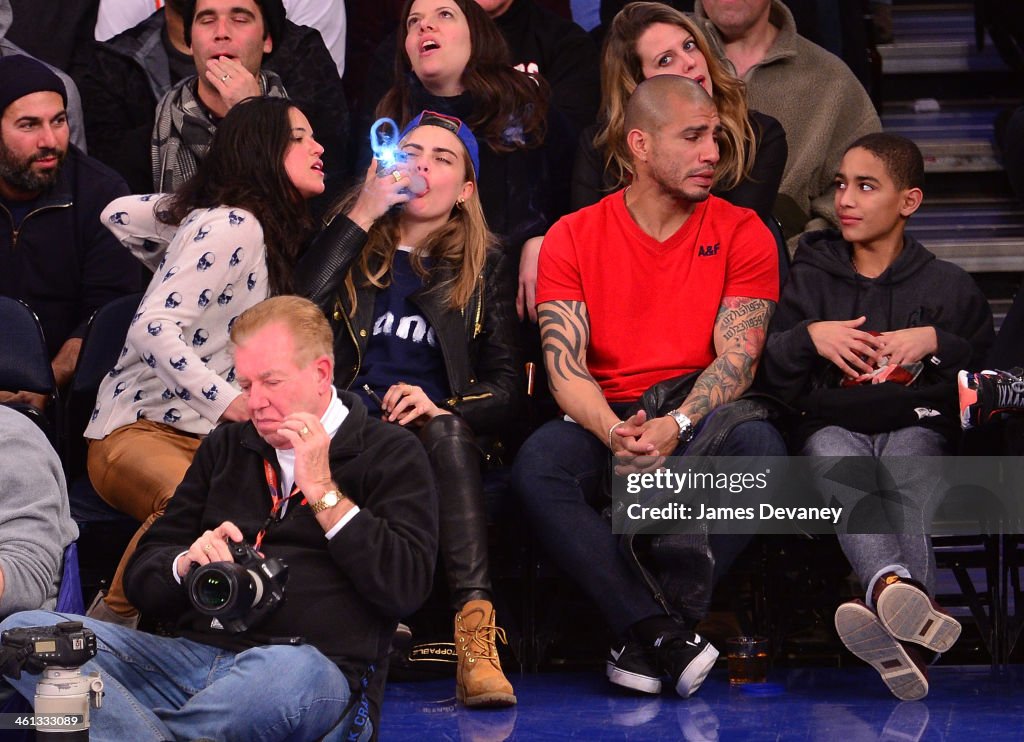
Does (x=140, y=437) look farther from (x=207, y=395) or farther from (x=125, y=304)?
(x=125, y=304)

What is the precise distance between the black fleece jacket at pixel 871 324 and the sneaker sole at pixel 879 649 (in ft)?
1.96

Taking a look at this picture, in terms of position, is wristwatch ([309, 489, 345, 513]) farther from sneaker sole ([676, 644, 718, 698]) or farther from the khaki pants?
sneaker sole ([676, 644, 718, 698])

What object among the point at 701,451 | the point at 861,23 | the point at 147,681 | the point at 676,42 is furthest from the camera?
the point at 861,23

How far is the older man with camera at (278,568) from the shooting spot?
3084 mm

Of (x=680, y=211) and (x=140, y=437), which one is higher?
(x=680, y=211)

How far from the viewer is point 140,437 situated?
4242mm

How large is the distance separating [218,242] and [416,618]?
114cm

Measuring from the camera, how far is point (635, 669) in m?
4.07

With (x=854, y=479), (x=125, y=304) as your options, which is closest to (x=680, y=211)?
(x=854, y=479)

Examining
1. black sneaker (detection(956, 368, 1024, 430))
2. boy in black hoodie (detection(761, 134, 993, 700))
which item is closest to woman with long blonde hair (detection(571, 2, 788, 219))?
boy in black hoodie (detection(761, 134, 993, 700))

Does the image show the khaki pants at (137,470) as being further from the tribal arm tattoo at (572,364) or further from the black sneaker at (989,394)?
the black sneaker at (989,394)

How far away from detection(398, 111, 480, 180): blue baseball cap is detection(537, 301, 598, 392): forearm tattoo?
20.3 inches

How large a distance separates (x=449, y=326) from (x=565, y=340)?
32cm

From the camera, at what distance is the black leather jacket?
14.7 ft
